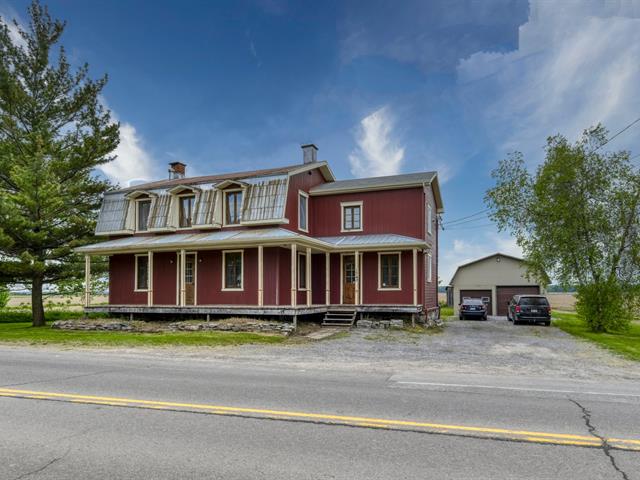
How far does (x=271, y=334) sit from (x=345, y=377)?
29.6 ft

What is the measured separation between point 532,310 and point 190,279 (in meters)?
18.1

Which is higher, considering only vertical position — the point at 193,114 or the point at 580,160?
the point at 193,114

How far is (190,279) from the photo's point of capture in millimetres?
23047

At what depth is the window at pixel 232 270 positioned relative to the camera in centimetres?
2192

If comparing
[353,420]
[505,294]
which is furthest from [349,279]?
[505,294]

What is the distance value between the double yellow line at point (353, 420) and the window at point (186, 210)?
16787 millimetres

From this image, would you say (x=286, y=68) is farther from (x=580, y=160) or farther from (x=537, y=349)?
(x=537, y=349)

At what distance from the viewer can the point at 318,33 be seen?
24609 millimetres

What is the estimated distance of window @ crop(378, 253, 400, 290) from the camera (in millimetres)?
22438

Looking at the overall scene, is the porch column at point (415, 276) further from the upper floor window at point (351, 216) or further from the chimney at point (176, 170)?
the chimney at point (176, 170)

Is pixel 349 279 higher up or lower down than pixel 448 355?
higher up

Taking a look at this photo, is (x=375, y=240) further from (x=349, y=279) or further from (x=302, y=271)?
(x=302, y=271)

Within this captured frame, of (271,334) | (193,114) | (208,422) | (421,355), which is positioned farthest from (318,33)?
(208,422)

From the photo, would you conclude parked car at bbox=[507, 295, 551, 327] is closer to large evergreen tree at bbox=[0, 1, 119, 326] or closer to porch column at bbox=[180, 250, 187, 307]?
porch column at bbox=[180, 250, 187, 307]
